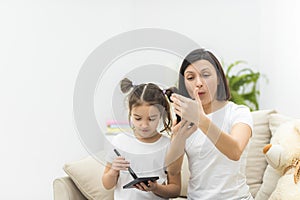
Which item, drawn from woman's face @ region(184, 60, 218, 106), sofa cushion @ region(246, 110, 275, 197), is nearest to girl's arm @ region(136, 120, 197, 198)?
woman's face @ region(184, 60, 218, 106)

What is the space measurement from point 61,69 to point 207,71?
5.63 ft

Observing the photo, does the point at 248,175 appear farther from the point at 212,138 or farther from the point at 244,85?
the point at 244,85

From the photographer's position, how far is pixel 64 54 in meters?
3.04

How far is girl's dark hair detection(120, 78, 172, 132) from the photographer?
1369 millimetres

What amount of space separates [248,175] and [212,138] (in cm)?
71

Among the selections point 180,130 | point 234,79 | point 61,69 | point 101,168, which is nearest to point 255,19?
point 234,79

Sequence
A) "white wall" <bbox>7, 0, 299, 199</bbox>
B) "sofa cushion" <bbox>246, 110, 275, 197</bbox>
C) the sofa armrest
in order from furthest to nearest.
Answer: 1. "white wall" <bbox>7, 0, 299, 199</bbox>
2. "sofa cushion" <bbox>246, 110, 275, 197</bbox>
3. the sofa armrest

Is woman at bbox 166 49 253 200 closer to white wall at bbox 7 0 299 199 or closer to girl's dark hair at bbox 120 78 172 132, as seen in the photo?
girl's dark hair at bbox 120 78 172 132

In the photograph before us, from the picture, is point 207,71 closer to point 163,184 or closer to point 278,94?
point 163,184

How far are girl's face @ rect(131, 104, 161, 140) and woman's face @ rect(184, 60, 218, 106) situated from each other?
137mm

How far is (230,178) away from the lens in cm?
162

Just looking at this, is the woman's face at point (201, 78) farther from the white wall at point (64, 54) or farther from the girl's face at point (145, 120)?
the white wall at point (64, 54)

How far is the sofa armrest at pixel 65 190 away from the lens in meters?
1.85

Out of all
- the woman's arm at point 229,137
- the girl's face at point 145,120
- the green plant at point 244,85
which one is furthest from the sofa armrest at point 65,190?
the green plant at point 244,85
